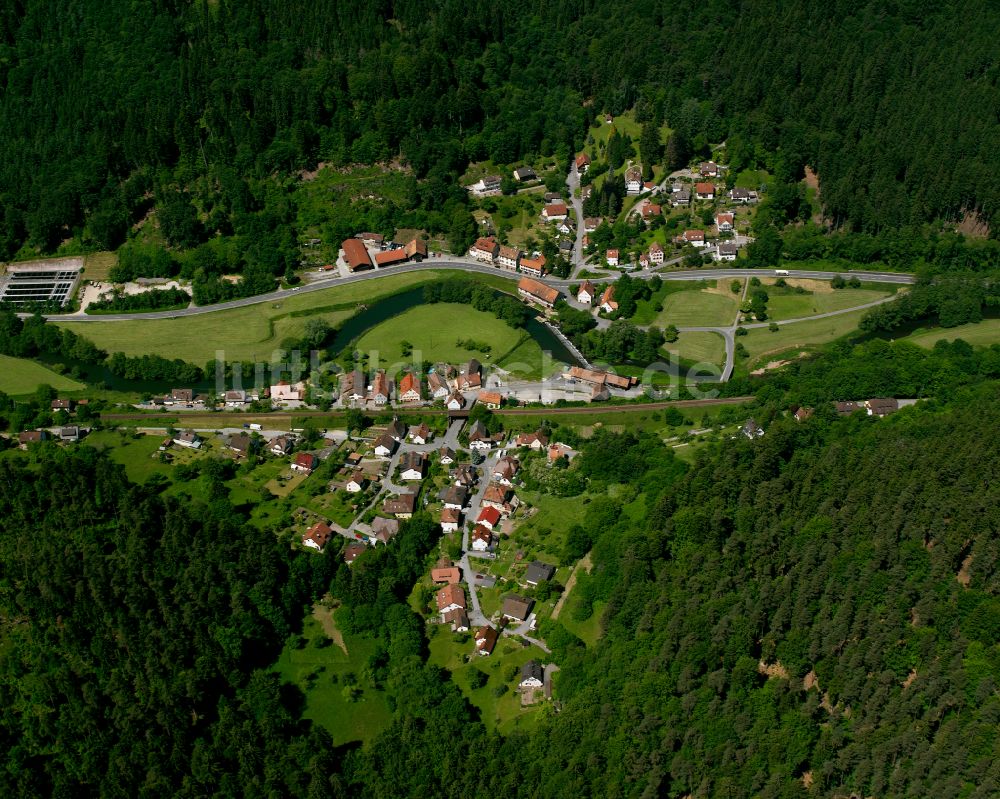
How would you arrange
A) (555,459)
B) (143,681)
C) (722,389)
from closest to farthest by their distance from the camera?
(143,681) < (555,459) < (722,389)

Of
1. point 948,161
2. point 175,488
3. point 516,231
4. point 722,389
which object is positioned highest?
point 948,161

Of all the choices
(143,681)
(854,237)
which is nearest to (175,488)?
(143,681)

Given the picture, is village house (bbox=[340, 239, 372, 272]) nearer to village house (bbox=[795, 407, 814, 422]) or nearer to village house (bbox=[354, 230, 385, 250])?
village house (bbox=[354, 230, 385, 250])

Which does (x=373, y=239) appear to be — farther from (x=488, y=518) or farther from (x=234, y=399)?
(x=488, y=518)

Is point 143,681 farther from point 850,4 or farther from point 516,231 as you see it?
point 850,4

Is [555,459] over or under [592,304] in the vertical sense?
under
